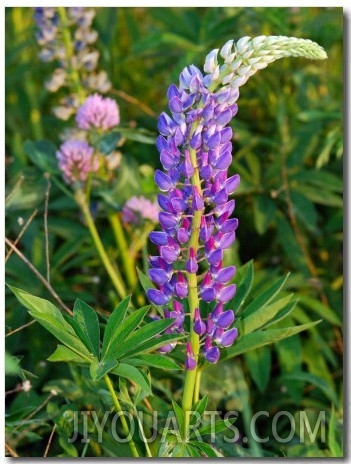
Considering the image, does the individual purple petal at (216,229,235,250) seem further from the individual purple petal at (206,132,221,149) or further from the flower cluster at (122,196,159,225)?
the flower cluster at (122,196,159,225)

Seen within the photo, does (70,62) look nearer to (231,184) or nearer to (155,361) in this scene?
(231,184)

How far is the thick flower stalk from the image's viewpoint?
5.04ft

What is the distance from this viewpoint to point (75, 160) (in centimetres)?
226

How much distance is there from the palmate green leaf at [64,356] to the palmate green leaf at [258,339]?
30 cm

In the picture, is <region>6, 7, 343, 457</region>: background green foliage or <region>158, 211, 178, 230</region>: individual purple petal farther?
<region>6, 7, 343, 457</region>: background green foliage

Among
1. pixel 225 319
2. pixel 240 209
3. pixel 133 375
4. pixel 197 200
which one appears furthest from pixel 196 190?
pixel 240 209

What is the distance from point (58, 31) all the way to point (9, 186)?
519mm

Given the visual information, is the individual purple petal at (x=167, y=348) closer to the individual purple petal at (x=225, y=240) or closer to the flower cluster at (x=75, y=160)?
the individual purple petal at (x=225, y=240)

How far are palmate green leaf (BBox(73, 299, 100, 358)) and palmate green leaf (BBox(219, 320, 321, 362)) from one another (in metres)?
0.26

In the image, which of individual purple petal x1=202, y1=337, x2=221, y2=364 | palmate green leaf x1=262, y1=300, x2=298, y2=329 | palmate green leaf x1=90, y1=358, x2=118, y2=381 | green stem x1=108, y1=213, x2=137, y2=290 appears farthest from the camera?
green stem x1=108, y1=213, x2=137, y2=290

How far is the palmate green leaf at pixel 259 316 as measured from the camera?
5.87 ft

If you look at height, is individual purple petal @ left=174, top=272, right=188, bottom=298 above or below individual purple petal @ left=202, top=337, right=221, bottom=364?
above

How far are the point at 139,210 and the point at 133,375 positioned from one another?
888 millimetres

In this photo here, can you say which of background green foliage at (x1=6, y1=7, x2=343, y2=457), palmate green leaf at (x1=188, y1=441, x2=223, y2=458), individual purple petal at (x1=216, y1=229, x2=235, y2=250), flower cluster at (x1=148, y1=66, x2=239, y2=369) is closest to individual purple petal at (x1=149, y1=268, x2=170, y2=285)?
flower cluster at (x1=148, y1=66, x2=239, y2=369)
